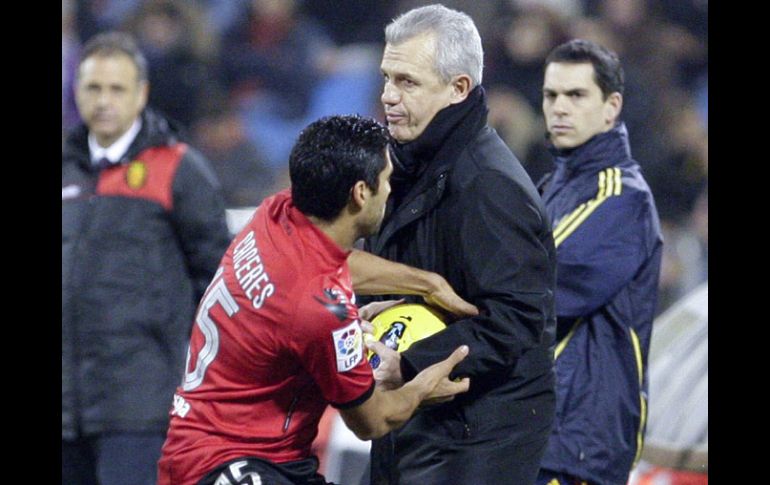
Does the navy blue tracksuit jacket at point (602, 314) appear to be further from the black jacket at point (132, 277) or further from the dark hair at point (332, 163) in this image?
the black jacket at point (132, 277)

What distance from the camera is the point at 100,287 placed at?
5543mm

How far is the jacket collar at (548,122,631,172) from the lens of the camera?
485 cm

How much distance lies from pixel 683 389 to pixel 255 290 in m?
3.48

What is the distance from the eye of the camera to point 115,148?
18.9 feet

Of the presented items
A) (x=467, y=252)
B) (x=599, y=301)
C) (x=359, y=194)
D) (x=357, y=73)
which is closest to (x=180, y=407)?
(x=359, y=194)

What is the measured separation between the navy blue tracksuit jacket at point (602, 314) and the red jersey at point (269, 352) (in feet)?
3.84

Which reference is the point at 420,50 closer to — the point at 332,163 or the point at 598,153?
the point at 332,163

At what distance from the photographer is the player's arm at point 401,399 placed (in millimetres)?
3617

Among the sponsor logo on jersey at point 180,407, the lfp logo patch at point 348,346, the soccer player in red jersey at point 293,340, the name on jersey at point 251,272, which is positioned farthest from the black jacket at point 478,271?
the sponsor logo on jersey at point 180,407

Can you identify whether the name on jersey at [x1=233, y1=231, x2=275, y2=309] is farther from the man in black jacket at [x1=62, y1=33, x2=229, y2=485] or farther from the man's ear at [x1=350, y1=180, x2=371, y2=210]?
the man in black jacket at [x1=62, y1=33, x2=229, y2=485]

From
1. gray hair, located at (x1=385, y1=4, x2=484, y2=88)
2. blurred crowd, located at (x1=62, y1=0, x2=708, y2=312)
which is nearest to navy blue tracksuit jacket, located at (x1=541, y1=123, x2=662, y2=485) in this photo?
gray hair, located at (x1=385, y1=4, x2=484, y2=88)

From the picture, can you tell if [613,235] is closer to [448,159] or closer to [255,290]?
[448,159]

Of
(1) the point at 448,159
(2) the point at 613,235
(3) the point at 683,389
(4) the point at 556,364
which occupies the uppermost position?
(1) the point at 448,159
